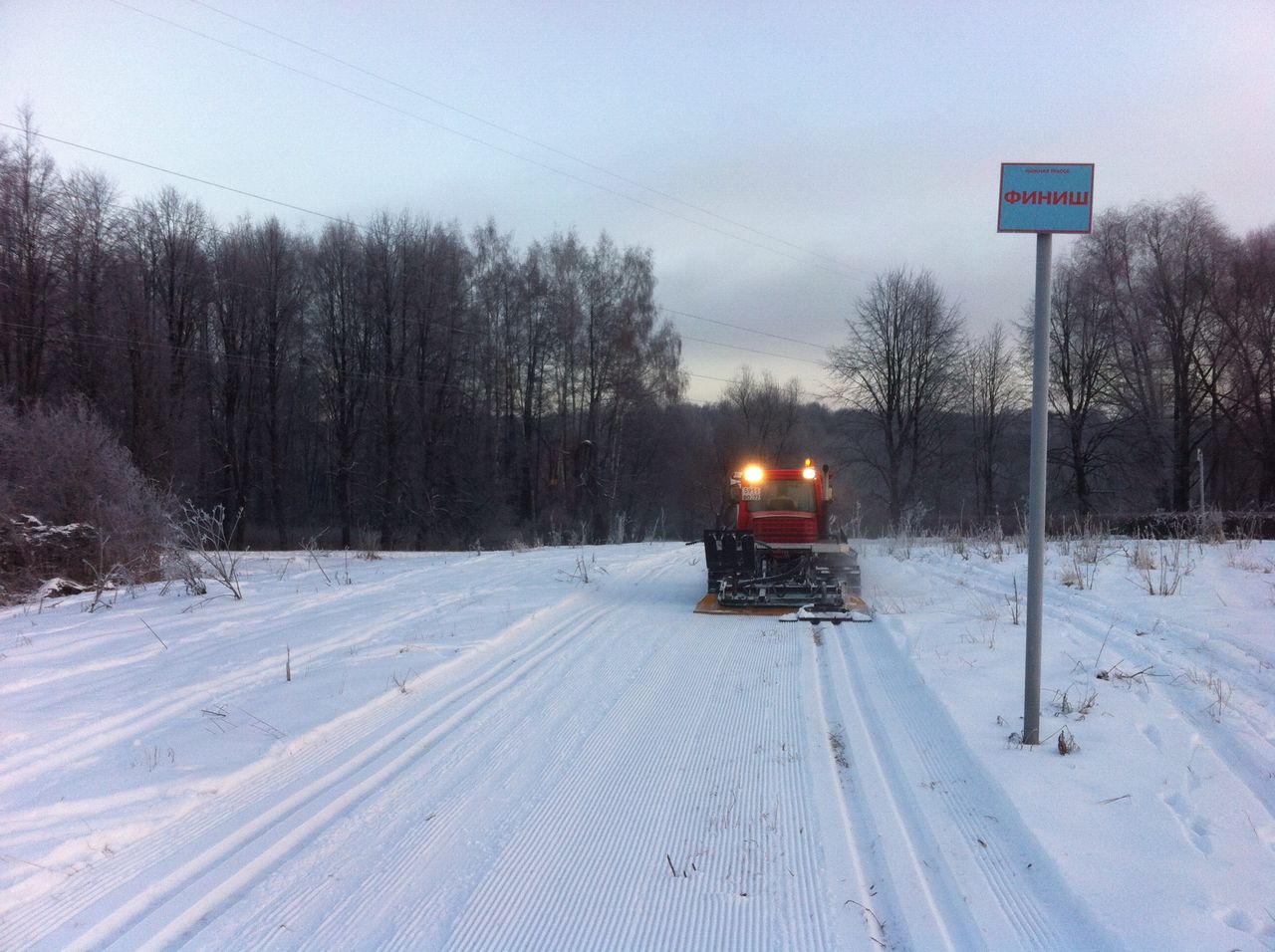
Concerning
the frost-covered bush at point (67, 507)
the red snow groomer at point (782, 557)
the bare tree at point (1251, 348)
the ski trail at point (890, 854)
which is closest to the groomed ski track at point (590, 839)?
the ski trail at point (890, 854)

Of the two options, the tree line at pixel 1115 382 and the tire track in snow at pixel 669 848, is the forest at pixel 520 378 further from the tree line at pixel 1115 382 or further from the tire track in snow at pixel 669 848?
the tire track in snow at pixel 669 848

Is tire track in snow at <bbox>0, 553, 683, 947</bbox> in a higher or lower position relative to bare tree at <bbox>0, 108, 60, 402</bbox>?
lower

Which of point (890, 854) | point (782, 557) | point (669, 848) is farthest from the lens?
point (782, 557)

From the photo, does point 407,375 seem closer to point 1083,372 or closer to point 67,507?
point 67,507

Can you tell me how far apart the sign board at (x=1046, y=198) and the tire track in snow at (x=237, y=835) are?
5.07 m

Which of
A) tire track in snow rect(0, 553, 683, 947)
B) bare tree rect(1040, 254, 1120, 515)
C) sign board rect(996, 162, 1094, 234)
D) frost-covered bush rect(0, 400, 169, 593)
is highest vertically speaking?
bare tree rect(1040, 254, 1120, 515)

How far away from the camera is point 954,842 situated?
12.3ft

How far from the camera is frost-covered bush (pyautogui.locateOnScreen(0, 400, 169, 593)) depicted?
12641mm

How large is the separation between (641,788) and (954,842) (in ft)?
5.67

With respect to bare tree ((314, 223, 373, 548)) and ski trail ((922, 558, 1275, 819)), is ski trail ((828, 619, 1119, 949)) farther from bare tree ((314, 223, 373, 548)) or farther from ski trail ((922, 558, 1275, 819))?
bare tree ((314, 223, 373, 548))

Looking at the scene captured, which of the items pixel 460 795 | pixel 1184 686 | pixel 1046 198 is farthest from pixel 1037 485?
pixel 460 795

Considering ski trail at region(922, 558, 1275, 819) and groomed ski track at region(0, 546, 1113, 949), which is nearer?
groomed ski track at region(0, 546, 1113, 949)

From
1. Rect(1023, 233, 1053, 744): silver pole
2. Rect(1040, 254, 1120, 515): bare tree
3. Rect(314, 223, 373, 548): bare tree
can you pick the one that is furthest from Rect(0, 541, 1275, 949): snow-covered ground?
Rect(314, 223, 373, 548): bare tree

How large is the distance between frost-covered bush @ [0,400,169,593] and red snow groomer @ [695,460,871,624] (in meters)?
9.73
